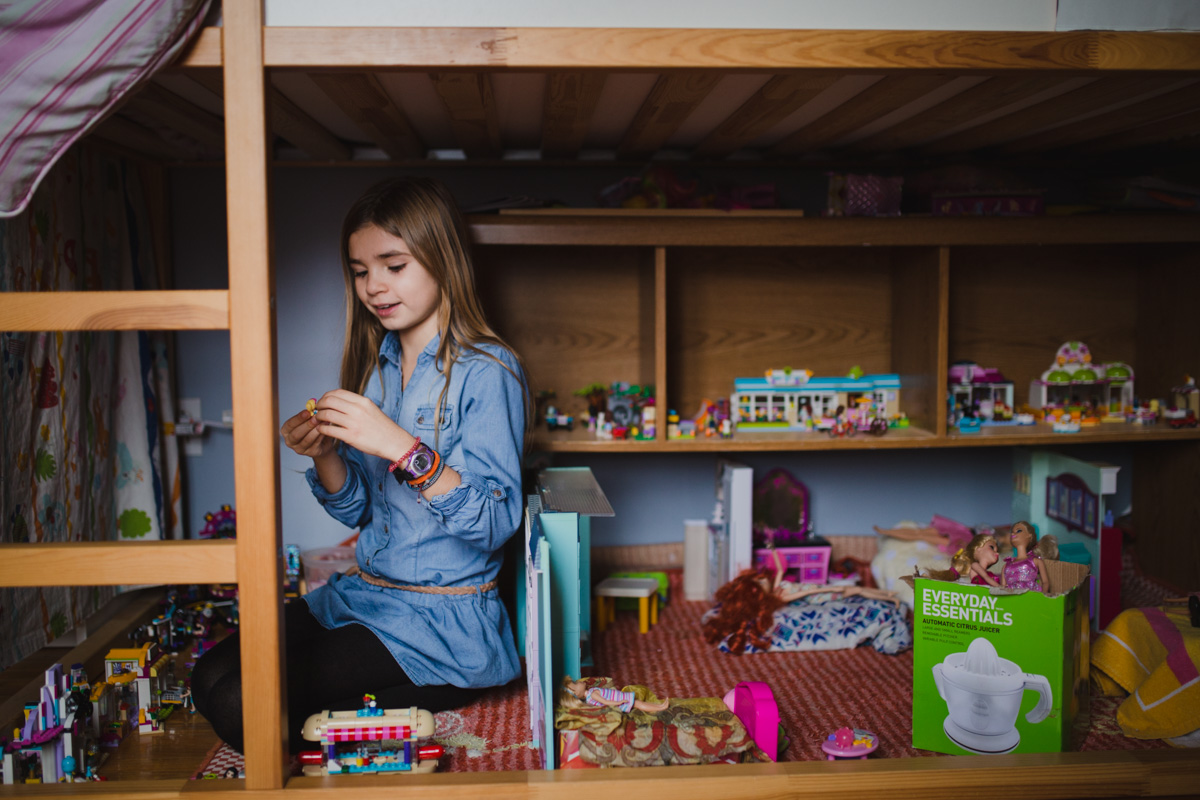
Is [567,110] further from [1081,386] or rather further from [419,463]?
[1081,386]

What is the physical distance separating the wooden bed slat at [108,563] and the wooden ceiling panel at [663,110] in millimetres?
794

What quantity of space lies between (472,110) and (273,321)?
2.24ft

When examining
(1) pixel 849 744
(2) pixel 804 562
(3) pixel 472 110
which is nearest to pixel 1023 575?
(1) pixel 849 744

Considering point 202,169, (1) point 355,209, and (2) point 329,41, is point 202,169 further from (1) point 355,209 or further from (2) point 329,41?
(2) point 329,41

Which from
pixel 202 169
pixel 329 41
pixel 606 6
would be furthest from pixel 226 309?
pixel 202 169

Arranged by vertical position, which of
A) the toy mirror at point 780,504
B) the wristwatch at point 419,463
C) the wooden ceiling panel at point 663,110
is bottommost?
the toy mirror at point 780,504

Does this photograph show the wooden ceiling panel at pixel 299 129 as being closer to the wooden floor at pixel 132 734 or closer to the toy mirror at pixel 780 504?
the wooden floor at pixel 132 734

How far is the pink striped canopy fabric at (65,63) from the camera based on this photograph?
886 mm

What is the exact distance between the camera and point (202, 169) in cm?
192

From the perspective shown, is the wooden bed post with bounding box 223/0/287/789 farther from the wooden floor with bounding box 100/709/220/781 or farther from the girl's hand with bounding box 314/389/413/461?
the wooden floor with bounding box 100/709/220/781

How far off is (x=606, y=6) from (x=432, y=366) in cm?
63

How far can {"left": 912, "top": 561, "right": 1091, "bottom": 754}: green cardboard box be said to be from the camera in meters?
1.16

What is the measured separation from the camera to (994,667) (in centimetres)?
118

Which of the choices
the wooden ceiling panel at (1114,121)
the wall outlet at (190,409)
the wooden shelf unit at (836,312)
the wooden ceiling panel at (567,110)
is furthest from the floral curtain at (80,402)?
the wooden ceiling panel at (1114,121)
